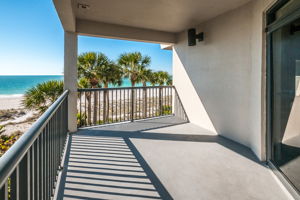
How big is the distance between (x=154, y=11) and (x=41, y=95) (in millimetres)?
3451

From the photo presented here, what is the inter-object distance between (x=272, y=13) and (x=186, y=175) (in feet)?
7.64

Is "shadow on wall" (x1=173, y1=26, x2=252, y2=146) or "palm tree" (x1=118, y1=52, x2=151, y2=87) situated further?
"palm tree" (x1=118, y1=52, x2=151, y2=87)

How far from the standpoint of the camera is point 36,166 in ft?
4.01

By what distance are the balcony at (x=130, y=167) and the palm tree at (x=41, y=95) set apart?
4.89ft

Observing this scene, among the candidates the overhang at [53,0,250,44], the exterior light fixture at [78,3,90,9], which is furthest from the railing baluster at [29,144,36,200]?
the exterior light fixture at [78,3,90,9]

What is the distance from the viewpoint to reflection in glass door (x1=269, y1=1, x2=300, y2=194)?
1.80 m

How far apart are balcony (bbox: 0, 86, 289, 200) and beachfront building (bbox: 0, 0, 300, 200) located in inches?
0.4

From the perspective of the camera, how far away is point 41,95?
15.2ft

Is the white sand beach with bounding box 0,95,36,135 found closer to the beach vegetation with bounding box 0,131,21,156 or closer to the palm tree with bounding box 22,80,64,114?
the palm tree with bounding box 22,80,64,114

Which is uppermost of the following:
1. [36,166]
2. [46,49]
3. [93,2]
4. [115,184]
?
[46,49]

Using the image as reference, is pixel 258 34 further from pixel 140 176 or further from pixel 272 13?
pixel 140 176

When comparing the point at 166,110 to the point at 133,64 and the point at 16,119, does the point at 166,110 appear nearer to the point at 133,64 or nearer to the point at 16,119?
the point at 133,64

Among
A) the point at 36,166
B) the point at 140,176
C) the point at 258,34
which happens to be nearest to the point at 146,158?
the point at 140,176

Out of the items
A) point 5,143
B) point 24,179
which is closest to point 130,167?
point 24,179
